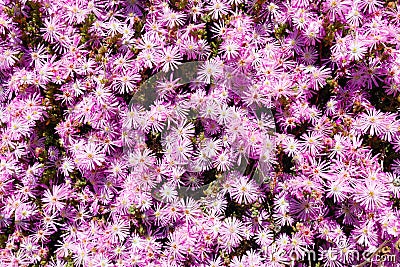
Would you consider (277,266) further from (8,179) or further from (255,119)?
(8,179)

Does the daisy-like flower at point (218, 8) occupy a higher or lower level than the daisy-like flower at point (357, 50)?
higher

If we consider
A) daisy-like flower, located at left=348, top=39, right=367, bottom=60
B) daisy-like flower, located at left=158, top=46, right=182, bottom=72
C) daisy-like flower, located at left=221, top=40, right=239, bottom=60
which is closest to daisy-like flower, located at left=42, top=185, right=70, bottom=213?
daisy-like flower, located at left=158, top=46, right=182, bottom=72

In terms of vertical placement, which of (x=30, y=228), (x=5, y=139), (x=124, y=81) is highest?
(x=124, y=81)

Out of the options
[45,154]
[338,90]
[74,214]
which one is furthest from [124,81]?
[338,90]

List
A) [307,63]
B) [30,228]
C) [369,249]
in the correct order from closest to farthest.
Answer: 1. [369,249]
2. [307,63]
3. [30,228]

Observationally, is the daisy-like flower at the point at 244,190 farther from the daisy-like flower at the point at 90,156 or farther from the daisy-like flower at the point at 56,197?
the daisy-like flower at the point at 56,197

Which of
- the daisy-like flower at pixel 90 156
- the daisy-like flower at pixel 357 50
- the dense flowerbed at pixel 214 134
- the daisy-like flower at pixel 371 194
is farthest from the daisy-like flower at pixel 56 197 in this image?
the daisy-like flower at pixel 357 50

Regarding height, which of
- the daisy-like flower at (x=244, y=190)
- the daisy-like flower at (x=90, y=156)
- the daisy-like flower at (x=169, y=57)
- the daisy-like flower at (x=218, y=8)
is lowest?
the daisy-like flower at (x=244, y=190)

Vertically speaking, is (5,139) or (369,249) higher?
(5,139)
